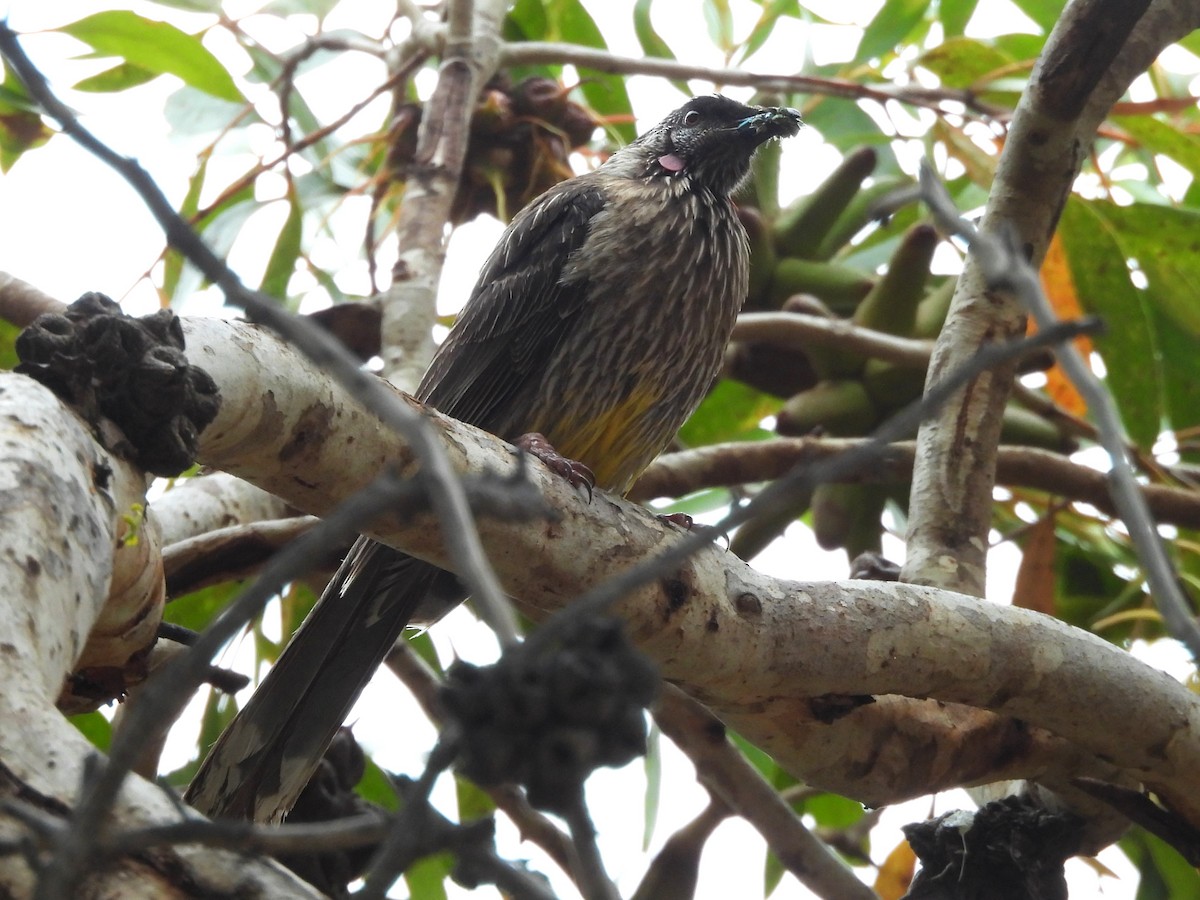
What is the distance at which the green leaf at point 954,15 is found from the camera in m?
5.05

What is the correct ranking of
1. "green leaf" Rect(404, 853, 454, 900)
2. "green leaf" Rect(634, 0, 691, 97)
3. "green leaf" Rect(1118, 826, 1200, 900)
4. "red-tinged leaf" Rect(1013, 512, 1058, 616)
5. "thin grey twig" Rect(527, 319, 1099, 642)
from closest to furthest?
"thin grey twig" Rect(527, 319, 1099, 642), "green leaf" Rect(1118, 826, 1200, 900), "green leaf" Rect(404, 853, 454, 900), "red-tinged leaf" Rect(1013, 512, 1058, 616), "green leaf" Rect(634, 0, 691, 97)

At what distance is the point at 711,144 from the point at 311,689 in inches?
83.7

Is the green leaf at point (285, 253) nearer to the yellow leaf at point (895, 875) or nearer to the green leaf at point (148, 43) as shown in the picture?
the green leaf at point (148, 43)

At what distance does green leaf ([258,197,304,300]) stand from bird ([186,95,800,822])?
2.85 ft

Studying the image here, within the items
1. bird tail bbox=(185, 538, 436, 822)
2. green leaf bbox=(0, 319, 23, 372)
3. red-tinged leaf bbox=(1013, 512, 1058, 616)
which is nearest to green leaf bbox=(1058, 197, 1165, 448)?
red-tinged leaf bbox=(1013, 512, 1058, 616)

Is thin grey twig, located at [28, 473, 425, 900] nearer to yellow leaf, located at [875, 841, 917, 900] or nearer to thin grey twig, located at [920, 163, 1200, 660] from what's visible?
thin grey twig, located at [920, 163, 1200, 660]

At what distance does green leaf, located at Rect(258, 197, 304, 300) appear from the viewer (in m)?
4.30

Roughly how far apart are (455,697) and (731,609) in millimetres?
1558

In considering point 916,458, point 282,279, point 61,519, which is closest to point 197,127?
point 282,279

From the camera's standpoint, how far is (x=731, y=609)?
2.35m

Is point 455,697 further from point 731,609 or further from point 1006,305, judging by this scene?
point 1006,305

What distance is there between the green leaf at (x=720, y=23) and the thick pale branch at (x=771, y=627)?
303 centimetres

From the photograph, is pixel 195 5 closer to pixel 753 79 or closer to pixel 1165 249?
pixel 753 79

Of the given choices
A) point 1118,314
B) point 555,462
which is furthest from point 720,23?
point 555,462
